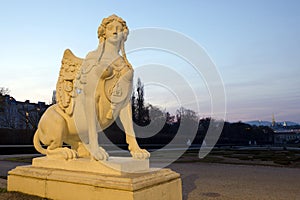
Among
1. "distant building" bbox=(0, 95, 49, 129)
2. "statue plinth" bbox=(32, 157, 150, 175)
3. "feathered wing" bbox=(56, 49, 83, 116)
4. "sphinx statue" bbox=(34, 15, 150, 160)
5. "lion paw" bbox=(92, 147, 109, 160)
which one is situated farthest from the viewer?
"distant building" bbox=(0, 95, 49, 129)

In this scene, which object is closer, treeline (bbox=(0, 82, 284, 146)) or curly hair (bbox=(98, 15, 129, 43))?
curly hair (bbox=(98, 15, 129, 43))

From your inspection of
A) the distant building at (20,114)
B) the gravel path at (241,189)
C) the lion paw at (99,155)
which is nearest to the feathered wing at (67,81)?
the lion paw at (99,155)

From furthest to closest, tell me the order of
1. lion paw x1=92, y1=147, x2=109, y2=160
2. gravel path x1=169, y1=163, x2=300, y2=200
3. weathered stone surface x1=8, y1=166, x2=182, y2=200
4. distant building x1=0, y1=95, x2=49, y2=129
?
1. distant building x1=0, y1=95, x2=49, y2=129
2. gravel path x1=169, y1=163, x2=300, y2=200
3. lion paw x1=92, y1=147, x2=109, y2=160
4. weathered stone surface x1=8, y1=166, x2=182, y2=200

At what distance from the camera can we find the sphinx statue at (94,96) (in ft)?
14.0

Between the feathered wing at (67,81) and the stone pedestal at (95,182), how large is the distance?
3.27 ft

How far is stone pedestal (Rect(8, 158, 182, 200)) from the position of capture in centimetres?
348

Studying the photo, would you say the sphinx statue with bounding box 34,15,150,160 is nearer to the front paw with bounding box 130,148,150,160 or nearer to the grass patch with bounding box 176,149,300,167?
the front paw with bounding box 130,148,150,160

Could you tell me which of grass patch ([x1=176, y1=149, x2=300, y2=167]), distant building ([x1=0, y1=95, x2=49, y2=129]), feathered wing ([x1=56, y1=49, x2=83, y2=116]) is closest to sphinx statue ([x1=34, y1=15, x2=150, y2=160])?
feathered wing ([x1=56, y1=49, x2=83, y2=116])

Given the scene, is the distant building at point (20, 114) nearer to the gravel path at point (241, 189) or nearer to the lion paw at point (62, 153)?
the gravel path at point (241, 189)

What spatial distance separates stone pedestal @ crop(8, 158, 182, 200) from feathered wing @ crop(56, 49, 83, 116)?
100 centimetres

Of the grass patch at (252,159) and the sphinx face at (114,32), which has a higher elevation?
the sphinx face at (114,32)

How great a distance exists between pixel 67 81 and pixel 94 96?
757 millimetres

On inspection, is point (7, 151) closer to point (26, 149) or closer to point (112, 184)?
point (26, 149)

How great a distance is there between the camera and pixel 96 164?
13.0ft
